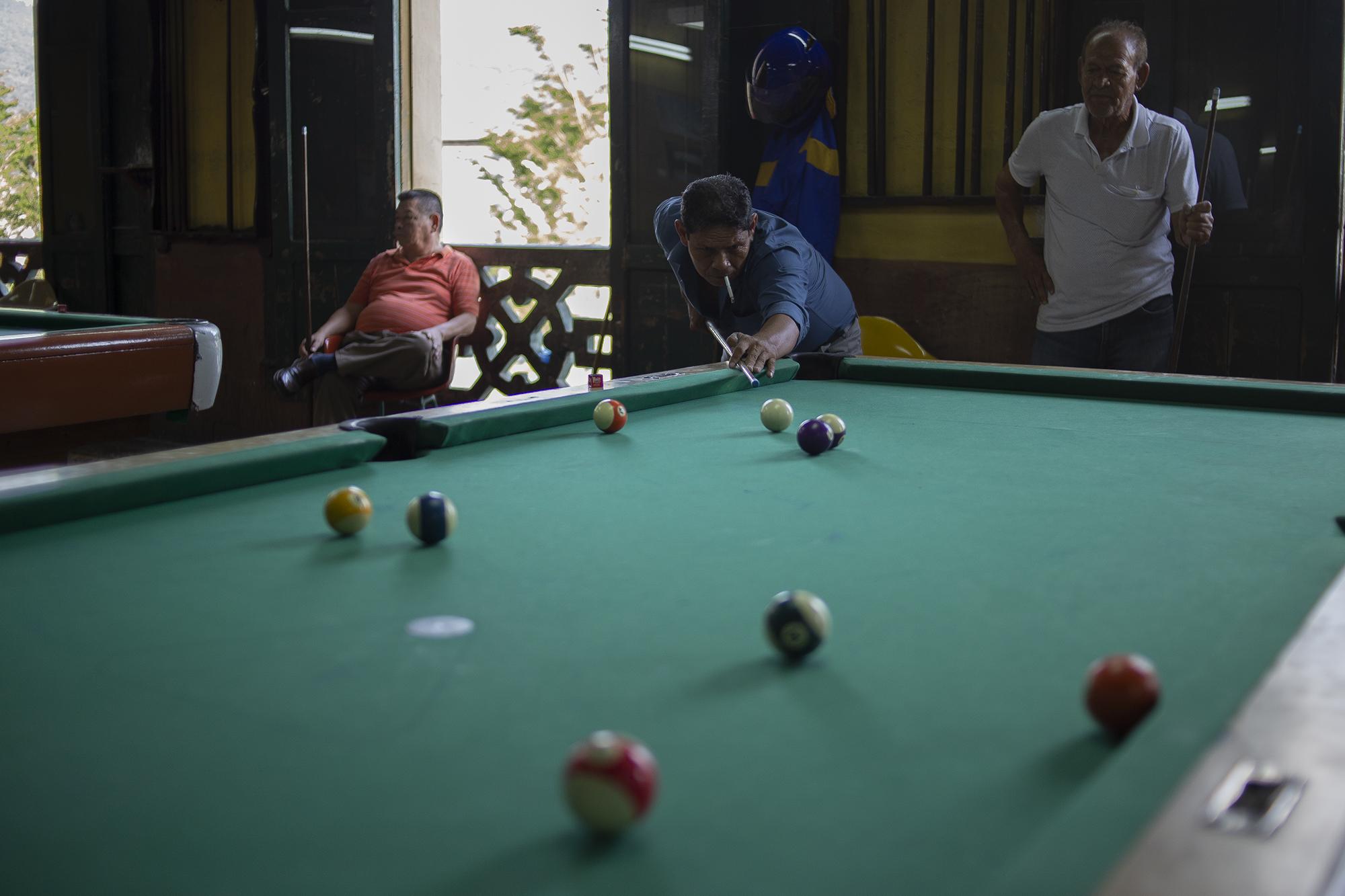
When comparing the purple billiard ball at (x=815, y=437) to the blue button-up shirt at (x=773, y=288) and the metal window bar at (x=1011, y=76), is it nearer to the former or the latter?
the blue button-up shirt at (x=773, y=288)

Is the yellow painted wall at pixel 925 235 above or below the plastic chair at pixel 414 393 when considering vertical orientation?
above

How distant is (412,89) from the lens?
5.43m

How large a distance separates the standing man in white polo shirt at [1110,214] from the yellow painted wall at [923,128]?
18.4 inches

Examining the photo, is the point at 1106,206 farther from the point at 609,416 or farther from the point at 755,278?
the point at 609,416

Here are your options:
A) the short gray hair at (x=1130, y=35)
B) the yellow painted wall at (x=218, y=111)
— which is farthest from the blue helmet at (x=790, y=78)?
the yellow painted wall at (x=218, y=111)

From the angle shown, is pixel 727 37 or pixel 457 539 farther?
pixel 727 37

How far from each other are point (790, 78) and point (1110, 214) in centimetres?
126

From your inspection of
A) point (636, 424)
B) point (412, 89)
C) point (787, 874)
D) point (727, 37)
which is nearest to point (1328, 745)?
point (787, 874)

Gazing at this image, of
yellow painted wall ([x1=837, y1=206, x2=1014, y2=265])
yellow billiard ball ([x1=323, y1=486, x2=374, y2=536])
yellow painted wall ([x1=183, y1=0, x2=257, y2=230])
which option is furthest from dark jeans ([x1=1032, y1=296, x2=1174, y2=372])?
yellow painted wall ([x1=183, y1=0, x2=257, y2=230])

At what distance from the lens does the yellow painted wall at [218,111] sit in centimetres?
603

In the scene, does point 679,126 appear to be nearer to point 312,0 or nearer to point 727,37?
point 727,37

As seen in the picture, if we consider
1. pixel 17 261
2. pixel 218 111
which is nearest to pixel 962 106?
pixel 218 111

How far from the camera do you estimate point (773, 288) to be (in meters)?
3.16

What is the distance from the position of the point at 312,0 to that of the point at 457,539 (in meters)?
4.78
